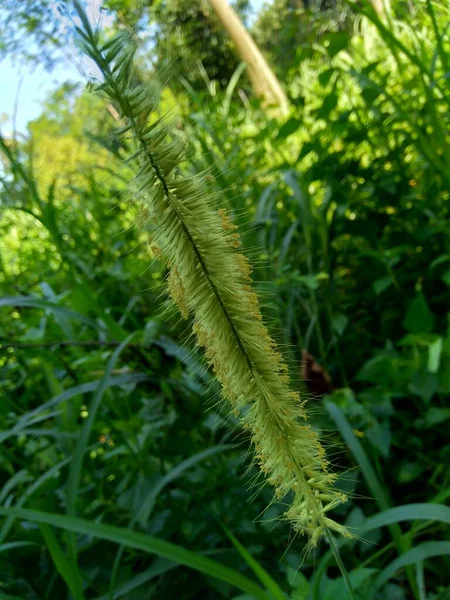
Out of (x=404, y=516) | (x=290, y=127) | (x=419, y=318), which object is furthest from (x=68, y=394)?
(x=290, y=127)

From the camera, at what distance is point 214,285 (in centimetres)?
44

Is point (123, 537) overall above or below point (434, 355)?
above

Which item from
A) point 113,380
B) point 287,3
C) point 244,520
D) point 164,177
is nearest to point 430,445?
point 244,520

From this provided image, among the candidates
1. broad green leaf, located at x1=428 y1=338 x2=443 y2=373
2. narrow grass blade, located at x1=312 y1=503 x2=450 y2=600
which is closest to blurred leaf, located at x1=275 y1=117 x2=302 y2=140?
broad green leaf, located at x1=428 y1=338 x2=443 y2=373

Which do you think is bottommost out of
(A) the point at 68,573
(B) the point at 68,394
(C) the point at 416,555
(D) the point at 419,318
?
(C) the point at 416,555

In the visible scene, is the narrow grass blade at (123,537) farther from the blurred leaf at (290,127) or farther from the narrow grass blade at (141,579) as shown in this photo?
the blurred leaf at (290,127)

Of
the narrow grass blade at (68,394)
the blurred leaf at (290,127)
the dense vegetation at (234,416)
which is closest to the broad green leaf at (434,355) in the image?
the dense vegetation at (234,416)

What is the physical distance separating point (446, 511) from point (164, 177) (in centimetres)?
65

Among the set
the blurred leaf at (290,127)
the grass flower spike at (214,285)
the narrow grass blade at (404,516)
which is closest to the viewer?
the grass flower spike at (214,285)

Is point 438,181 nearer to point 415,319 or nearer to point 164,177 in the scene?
point 415,319

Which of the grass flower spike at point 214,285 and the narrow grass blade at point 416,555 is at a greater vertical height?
the grass flower spike at point 214,285

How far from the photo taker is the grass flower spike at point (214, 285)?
39 cm

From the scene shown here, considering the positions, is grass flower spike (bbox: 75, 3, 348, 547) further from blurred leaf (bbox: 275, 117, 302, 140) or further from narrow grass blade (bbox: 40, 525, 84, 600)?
blurred leaf (bbox: 275, 117, 302, 140)

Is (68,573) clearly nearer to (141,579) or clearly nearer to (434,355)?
(141,579)
